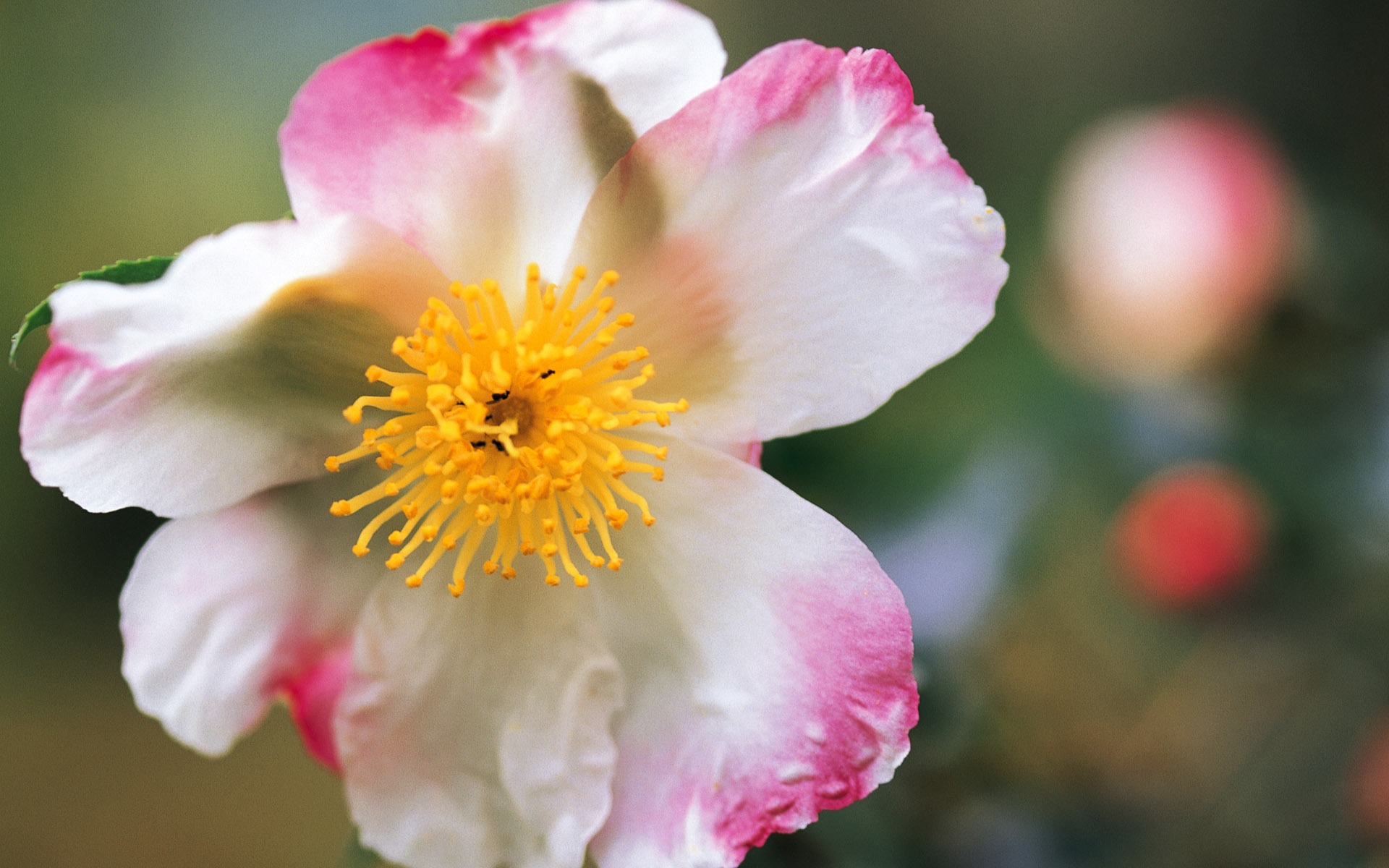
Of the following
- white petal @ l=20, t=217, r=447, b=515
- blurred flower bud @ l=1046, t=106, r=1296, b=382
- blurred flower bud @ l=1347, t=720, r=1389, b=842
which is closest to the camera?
white petal @ l=20, t=217, r=447, b=515

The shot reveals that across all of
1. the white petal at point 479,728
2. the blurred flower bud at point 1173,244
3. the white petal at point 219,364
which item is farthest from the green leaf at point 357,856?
the blurred flower bud at point 1173,244

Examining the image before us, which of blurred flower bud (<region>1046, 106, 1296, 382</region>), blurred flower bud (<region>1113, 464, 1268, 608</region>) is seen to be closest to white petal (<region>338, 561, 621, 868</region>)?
blurred flower bud (<region>1113, 464, 1268, 608</region>)

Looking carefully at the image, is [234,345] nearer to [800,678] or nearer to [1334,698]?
[800,678]

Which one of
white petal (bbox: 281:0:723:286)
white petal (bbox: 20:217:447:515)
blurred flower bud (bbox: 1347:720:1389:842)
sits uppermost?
white petal (bbox: 281:0:723:286)

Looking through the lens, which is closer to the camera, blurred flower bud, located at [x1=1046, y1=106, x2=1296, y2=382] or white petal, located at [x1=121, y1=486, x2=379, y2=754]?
white petal, located at [x1=121, y1=486, x2=379, y2=754]

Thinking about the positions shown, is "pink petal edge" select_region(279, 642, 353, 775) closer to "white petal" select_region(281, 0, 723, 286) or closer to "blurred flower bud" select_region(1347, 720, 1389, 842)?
"white petal" select_region(281, 0, 723, 286)

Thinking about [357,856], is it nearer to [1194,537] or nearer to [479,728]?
[479,728]

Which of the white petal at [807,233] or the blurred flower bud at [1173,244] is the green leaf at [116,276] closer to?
the white petal at [807,233]
